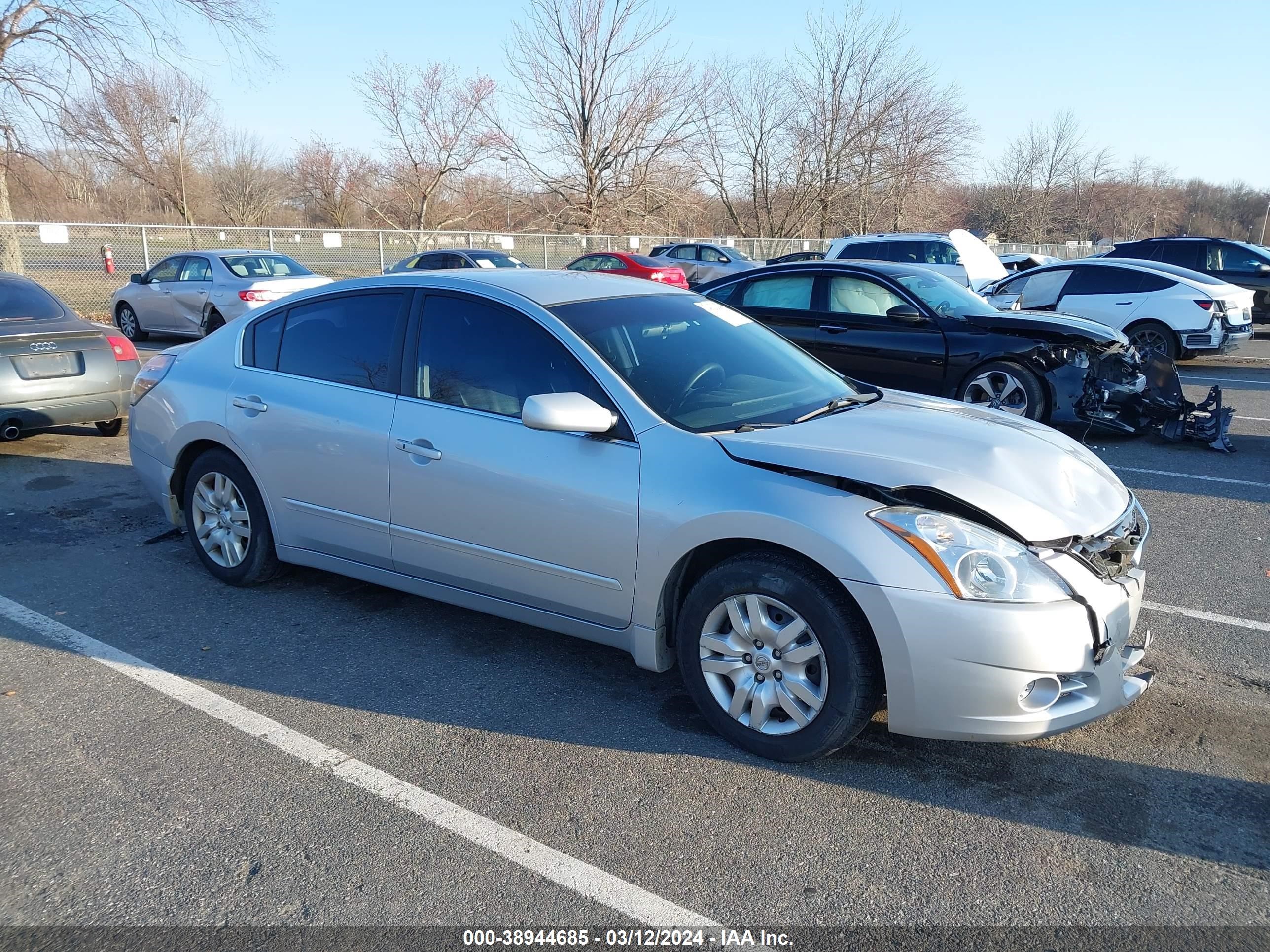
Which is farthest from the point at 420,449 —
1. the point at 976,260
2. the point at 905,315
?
the point at 976,260

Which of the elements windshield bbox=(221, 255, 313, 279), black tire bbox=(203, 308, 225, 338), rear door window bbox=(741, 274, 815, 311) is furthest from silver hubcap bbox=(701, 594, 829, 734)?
black tire bbox=(203, 308, 225, 338)

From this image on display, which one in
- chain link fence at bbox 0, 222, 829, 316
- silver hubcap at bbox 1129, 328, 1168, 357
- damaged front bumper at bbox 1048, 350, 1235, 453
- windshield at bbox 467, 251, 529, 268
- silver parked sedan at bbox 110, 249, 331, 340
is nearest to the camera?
damaged front bumper at bbox 1048, 350, 1235, 453

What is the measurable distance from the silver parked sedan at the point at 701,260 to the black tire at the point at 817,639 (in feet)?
75.4

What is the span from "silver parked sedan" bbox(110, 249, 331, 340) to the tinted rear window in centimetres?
571

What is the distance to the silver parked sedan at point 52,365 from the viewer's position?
7.52 meters

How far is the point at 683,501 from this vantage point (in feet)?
11.1

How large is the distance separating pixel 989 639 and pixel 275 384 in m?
3.49

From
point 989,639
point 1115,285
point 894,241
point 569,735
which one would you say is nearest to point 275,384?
point 569,735

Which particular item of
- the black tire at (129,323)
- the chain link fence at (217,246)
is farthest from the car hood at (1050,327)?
the black tire at (129,323)

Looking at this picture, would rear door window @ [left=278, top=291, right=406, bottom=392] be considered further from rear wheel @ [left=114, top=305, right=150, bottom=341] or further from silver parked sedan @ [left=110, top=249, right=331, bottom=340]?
rear wheel @ [left=114, top=305, right=150, bottom=341]

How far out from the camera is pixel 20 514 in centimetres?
632

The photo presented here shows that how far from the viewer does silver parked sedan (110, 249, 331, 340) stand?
1434 centimetres

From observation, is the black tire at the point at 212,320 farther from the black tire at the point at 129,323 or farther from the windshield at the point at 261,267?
the black tire at the point at 129,323

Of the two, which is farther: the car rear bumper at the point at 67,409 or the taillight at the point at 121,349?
the taillight at the point at 121,349
